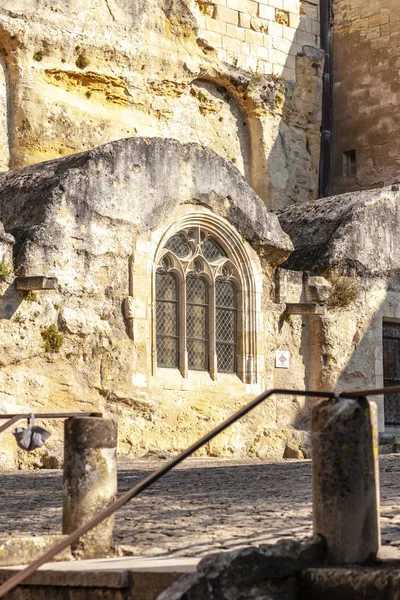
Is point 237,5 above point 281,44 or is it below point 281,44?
above

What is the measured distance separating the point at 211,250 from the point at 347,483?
10.1 meters

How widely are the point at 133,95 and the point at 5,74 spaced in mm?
2191

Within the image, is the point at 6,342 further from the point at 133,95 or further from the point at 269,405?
the point at 133,95

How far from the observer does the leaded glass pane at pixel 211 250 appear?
14.9 m

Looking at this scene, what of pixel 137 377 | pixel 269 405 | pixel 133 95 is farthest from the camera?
pixel 133 95

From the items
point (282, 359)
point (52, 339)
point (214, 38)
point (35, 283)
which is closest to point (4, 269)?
point (35, 283)

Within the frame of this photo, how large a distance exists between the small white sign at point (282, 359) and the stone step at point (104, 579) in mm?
9526

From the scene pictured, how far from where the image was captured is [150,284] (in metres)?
14.0

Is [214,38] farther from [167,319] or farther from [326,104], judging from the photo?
[167,319]

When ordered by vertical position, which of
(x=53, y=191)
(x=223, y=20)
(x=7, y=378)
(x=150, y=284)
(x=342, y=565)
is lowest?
(x=342, y=565)

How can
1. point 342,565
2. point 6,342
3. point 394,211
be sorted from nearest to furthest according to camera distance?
point 342,565 → point 6,342 → point 394,211

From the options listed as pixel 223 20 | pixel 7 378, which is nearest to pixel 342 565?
pixel 7 378

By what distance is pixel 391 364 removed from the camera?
16703 mm

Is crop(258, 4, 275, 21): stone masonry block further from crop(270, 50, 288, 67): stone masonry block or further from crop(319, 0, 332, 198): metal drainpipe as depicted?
crop(319, 0, 332, 198): metal drainpipe
